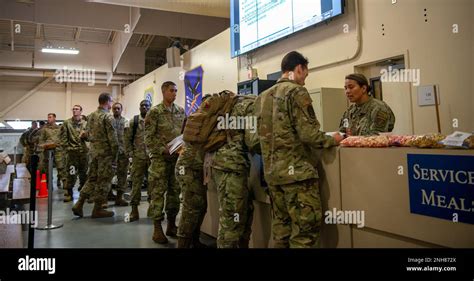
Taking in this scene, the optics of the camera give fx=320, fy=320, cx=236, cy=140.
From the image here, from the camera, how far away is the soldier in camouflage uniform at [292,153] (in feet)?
5.91

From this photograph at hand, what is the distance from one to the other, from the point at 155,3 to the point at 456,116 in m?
4.30

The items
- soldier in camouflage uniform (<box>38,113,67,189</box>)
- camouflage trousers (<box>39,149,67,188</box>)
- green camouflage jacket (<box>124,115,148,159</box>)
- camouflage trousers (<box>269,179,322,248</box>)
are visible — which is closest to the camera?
camouflage trousers (<box>269,179,322,248</box>)

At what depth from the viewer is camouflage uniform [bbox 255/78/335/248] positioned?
180 centimetres

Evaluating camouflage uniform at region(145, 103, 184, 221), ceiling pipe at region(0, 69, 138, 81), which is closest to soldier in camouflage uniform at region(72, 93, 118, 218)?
camouflage uniform at region(145, 103, 184, 221)

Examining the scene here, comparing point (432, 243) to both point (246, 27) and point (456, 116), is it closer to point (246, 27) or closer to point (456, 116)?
point (456, 116)

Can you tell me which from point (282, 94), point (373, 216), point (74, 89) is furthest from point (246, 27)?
point (74, 89)

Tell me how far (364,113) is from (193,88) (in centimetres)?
441

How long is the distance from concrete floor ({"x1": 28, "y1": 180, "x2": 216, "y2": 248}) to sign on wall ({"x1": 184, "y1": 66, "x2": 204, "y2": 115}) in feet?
8.14

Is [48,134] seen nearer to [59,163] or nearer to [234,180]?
[59,163]

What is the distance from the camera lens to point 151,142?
319 centimetres

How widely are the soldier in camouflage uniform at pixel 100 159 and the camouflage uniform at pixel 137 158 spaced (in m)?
0.29

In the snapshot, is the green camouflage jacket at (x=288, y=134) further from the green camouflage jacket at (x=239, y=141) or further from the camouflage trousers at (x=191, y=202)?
the camouflage trousers at (x=191, y=202)

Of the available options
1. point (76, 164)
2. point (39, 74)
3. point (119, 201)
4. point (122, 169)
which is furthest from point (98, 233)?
point (39, 74)

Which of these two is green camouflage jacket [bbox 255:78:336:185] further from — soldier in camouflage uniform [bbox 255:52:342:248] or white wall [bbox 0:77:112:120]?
white wall [bbox 0:77:112:120]
